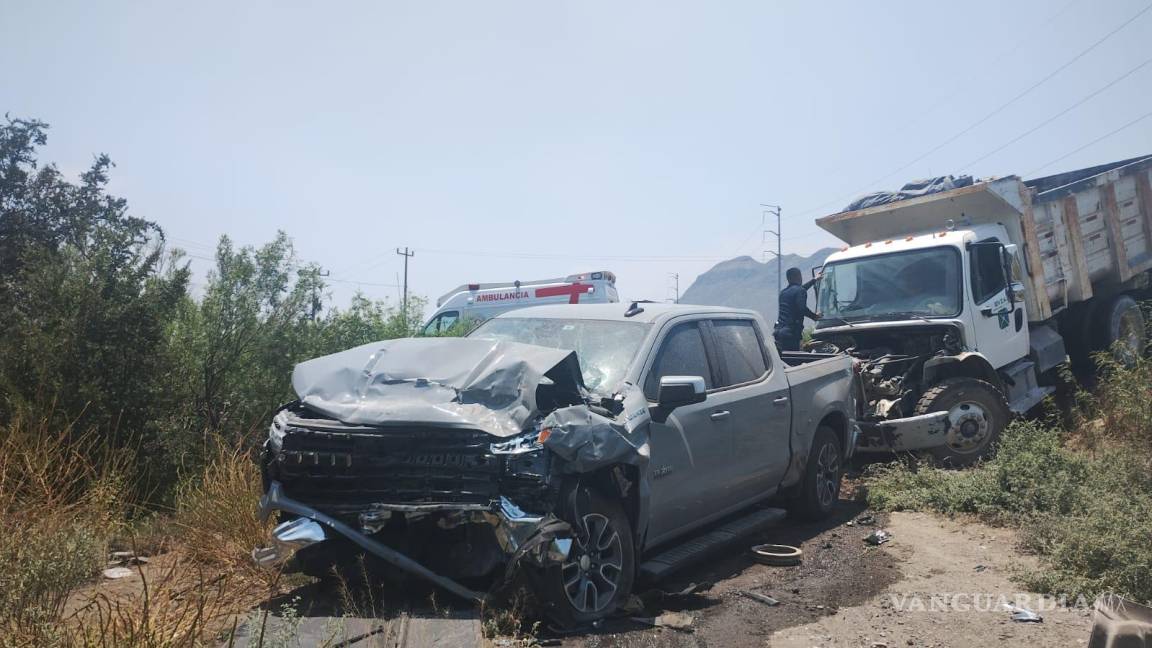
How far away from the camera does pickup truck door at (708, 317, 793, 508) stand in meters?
5.75

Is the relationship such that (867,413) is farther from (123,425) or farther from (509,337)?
(123,425)

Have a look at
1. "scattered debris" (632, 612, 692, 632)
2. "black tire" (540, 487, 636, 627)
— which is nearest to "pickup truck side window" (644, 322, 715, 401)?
"black tire" (540, 487, 636, 627)

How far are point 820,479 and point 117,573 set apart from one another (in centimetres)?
540

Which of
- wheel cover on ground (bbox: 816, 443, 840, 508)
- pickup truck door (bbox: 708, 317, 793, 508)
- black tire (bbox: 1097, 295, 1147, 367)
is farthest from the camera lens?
black tire (bbox: 1097, 295, 1147, 367)

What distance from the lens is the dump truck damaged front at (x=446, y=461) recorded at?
4113 mm

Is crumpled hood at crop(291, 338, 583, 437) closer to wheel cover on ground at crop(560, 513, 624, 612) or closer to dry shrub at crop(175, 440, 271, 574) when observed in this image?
wheel cover on ground at crop(560, 513, 624, 612)

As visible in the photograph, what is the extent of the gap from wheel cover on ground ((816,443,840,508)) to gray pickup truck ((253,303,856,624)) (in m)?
1.49

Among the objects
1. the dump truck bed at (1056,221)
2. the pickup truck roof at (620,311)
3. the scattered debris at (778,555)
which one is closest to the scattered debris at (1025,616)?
the scattered debris at (778,555)

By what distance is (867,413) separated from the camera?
859 cm

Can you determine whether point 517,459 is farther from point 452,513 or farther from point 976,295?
point 976,295

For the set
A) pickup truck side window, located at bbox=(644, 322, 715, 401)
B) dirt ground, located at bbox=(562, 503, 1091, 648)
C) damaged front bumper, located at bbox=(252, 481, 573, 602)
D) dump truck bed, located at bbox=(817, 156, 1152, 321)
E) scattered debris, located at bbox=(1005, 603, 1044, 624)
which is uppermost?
dump truck bed, located at bbox=(817, 156, 1152, 321)

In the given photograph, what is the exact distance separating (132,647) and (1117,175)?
1354 centimetres

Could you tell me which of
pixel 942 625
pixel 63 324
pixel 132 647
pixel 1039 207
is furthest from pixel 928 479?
pixel 63 324

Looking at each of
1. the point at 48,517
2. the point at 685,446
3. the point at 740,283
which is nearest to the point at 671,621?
the point at 685,446
